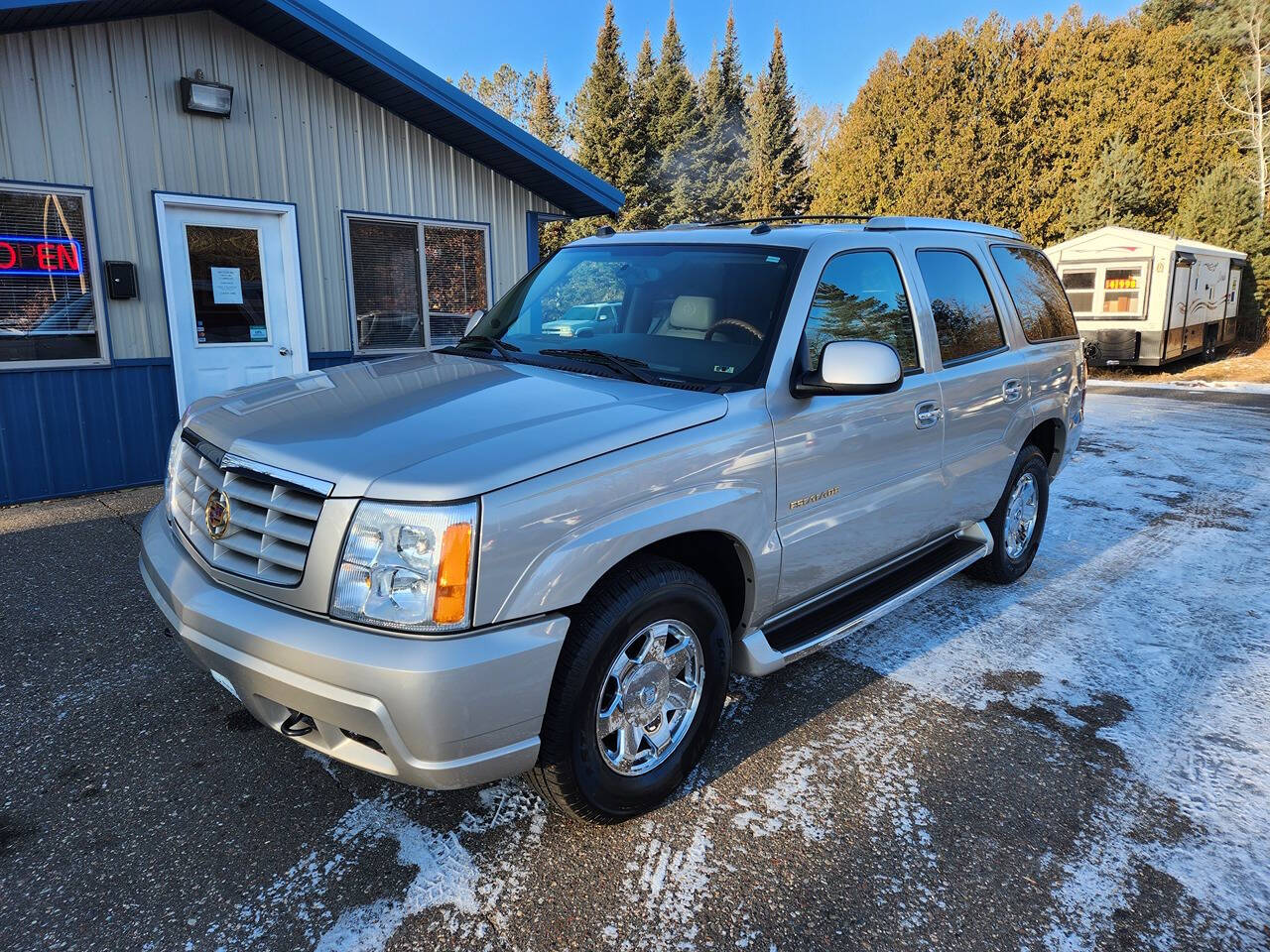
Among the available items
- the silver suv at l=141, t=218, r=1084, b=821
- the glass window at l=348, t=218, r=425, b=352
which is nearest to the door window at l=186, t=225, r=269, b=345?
the glass window at l=348, t=218, r=425, b=352

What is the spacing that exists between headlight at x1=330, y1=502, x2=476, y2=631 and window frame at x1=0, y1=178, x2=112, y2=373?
592cm

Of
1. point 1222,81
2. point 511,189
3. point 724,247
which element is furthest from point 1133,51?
point 724,247

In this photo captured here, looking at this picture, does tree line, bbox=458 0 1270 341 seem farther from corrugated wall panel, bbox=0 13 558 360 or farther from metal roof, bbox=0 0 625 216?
corrugated wall panel, bbox=0 13 558 360

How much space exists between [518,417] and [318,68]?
270 inches

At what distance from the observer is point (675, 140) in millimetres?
41406

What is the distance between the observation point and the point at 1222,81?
30.9 metres

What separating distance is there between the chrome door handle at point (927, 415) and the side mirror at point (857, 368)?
0.71 metres

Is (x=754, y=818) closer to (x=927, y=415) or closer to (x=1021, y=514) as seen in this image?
(x=927, y=415)

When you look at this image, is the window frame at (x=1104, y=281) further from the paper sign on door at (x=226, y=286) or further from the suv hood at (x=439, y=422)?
the suv hood at (x=439, y=422)

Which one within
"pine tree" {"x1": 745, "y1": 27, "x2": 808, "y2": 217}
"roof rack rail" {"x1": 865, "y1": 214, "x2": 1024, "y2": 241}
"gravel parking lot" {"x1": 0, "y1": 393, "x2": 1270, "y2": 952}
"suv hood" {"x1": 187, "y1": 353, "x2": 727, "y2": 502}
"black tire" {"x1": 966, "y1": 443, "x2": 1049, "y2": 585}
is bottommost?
"gravel parking lot" {"x1": 0, "y1": 393, "x2": 1270, "y2": 952}

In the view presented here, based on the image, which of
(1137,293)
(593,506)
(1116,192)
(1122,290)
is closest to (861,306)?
(593,506)

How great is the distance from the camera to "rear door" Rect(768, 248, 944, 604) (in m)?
3.03

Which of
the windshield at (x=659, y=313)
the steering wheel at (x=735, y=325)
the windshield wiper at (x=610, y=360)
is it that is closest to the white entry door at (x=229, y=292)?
the windshield at (x=659, y=313)

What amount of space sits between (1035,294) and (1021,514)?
1352 mm
